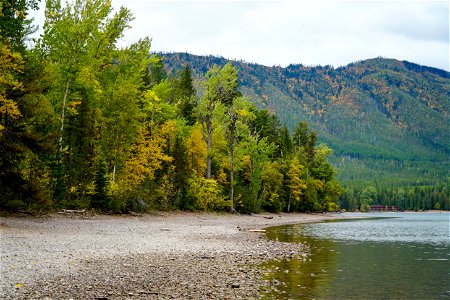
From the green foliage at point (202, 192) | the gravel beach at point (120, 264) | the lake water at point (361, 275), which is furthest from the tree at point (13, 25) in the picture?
the green foliage at point (202, 192)

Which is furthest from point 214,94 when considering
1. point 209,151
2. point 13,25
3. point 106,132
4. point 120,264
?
point 120,264

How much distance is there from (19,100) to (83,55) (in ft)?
33.7

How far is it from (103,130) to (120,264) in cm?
2416

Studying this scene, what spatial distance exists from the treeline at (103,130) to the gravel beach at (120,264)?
500 cm

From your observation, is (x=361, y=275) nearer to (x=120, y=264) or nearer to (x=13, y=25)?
(x=120, y=264)

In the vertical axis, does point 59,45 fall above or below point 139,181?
above

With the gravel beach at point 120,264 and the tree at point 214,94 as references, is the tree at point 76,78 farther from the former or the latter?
the tree at point 214,94

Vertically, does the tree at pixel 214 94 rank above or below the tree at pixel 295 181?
above

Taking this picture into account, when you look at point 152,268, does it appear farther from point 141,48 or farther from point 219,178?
point 219,178

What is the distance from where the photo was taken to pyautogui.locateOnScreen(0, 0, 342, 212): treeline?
79.0 ft

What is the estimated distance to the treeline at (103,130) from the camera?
24094mm

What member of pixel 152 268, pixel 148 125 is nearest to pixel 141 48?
pixel 148 125

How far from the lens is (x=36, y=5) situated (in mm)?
22234

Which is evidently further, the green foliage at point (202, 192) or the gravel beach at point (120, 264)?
the green foliage at point (202, 192)
